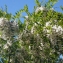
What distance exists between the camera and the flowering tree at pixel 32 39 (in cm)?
1354

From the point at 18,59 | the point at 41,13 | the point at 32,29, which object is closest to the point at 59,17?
the point at 41,13

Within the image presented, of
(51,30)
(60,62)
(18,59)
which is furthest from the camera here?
(60,62)

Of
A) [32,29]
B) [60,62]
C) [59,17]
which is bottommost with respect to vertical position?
[60,62]

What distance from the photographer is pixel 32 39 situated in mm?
14047

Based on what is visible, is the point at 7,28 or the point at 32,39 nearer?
the point at 7,28

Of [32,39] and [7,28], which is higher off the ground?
[7,28]

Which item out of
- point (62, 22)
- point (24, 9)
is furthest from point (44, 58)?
point (24, 9)

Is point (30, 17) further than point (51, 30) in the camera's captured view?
Yes

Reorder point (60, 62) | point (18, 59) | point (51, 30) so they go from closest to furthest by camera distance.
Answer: point (51, 30), point (18, 59), point (60, 62)

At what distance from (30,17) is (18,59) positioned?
3.12m

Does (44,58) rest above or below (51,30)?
below

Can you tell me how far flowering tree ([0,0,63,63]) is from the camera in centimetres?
1354

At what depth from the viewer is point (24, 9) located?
15.5 m

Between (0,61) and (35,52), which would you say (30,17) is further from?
(0,61)
